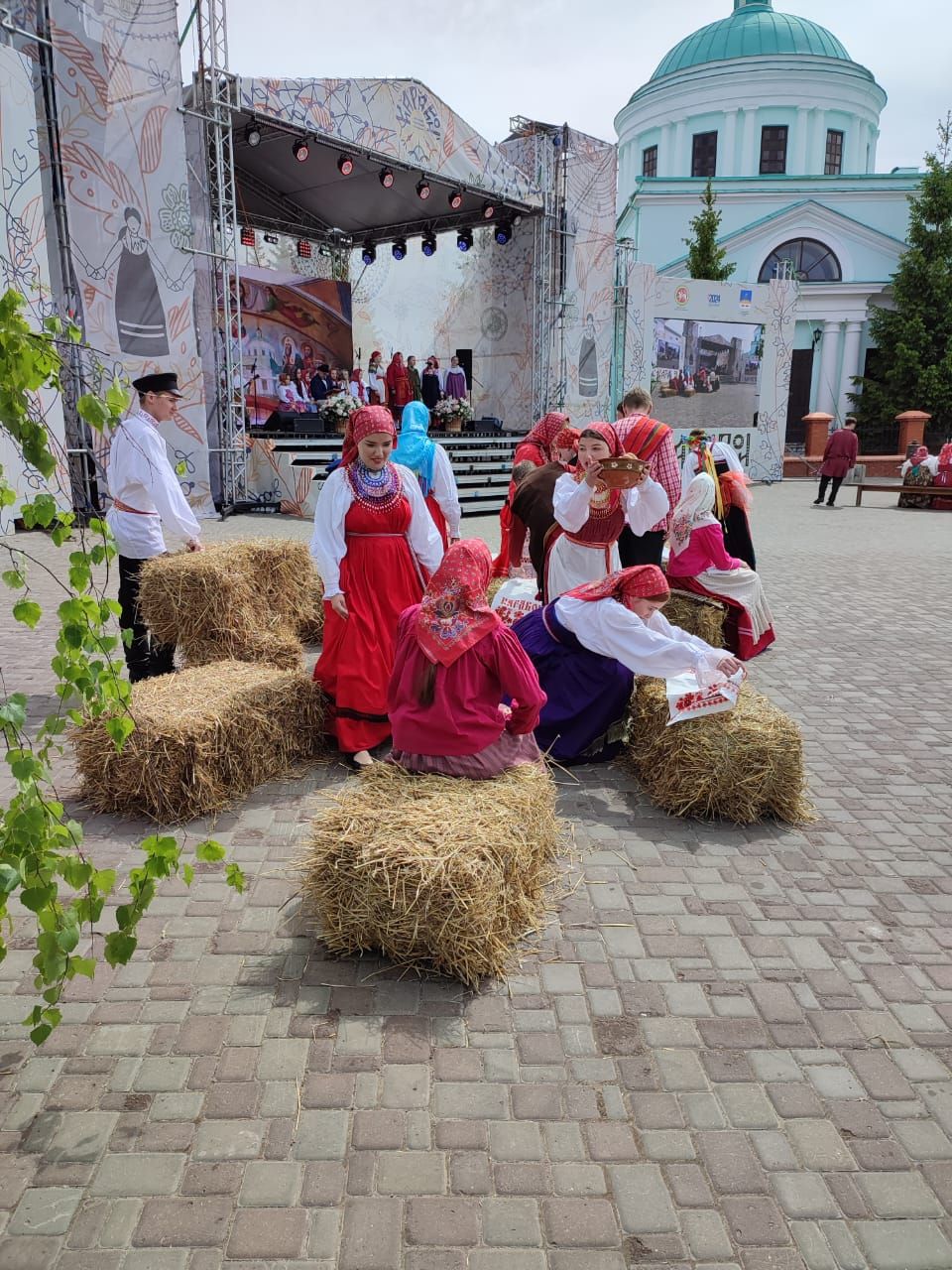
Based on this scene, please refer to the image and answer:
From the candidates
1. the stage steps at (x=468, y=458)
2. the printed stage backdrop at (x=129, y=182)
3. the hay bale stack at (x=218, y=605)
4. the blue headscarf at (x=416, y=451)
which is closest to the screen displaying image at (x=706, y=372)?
the stage steps at (x=468, y=458)

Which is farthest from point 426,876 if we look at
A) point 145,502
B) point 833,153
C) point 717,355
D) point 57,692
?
point 833,153

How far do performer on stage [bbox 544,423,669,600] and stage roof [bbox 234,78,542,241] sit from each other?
12313 millimetres

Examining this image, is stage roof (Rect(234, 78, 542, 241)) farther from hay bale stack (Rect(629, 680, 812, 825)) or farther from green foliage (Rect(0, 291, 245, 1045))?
green foliage (Rect(0, 291, 245, 1045))

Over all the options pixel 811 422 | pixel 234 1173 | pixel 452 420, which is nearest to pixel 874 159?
pixel 811 422

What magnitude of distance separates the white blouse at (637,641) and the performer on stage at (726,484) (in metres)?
2.73

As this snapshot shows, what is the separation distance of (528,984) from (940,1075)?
1.30 metres

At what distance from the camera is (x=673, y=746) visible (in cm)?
458

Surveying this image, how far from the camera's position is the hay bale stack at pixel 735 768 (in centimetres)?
440

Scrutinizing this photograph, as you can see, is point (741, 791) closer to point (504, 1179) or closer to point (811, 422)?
point (504, 1179)

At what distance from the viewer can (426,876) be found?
3004 mm

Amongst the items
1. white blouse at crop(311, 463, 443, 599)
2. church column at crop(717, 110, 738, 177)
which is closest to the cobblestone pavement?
white blouse at crop(311, 463, 443, 599)

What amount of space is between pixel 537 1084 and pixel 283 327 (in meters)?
22.9

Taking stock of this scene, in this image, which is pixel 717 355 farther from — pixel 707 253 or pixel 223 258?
pixel 223 258

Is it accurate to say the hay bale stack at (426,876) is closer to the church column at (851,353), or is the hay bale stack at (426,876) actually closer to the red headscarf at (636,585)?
the red headscarf at (636,585)
